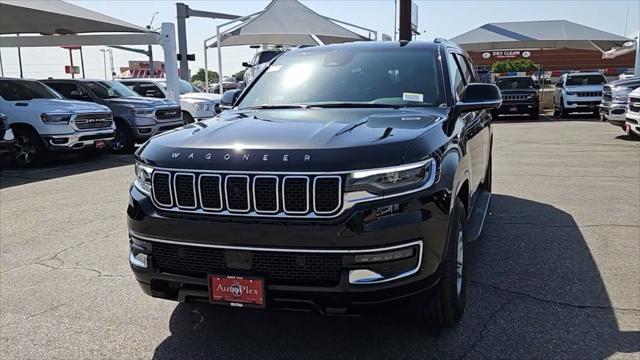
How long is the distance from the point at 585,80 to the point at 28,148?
19.3 m

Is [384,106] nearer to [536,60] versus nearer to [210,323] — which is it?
[210,323]

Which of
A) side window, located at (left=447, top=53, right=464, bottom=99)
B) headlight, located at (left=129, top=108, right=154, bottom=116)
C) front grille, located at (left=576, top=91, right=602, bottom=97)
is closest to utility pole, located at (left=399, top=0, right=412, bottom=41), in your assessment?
front grille, located at (left=576, top=91, right=602, bottom=97)

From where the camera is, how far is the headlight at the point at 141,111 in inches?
528

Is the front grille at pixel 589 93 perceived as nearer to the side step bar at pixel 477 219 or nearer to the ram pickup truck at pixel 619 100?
the ram pickup truck at pixel 619 100

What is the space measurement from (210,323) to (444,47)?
2869 mm

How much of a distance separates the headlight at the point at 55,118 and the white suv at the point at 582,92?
17.8 meters

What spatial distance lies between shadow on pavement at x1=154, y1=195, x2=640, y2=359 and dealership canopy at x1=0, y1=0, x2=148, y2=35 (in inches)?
571

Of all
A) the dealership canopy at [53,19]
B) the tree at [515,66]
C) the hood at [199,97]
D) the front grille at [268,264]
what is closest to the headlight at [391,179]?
the front grille at [268,264]

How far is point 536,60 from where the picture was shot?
7431 cm

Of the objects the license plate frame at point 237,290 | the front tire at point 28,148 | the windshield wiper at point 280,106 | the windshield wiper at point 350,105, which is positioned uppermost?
the windshield wiper at point 350,105

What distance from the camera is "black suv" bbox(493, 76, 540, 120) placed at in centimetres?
2100

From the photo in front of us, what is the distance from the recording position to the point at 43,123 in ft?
36.6

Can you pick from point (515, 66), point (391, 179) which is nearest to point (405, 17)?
point (391, 179)

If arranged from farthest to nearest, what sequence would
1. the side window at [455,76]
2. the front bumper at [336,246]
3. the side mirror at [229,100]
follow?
the side mirror at [229,100], the side window at [455,76], the front bumper at [336,246]
